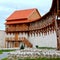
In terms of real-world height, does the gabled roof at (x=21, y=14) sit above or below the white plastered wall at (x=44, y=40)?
above

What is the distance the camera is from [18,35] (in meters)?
74.5

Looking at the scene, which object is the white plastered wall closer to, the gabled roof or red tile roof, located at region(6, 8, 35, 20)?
the gabled roof

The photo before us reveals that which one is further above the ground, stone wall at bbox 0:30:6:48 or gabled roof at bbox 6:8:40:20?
gabled roof at bbox 6:8:40:20

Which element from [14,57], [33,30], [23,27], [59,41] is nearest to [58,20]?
[59,41]

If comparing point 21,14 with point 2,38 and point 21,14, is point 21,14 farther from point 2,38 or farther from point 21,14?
point 2,38

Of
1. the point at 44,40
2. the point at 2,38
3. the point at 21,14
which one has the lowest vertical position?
the point at 44,40

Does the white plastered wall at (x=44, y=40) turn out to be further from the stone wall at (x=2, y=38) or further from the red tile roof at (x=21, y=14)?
the stone wall at (x=2, y=38)

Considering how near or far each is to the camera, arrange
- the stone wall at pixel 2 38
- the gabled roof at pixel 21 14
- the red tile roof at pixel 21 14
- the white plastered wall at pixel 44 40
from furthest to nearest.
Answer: the stone wall at pixel 2 38, the red tile roof at pixel 21 14, the gabled roof at pixel 21 14, the white plastered wall at pixel 44 40

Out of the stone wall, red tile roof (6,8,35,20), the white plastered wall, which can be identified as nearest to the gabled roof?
red tile roof (6,8,35,20)

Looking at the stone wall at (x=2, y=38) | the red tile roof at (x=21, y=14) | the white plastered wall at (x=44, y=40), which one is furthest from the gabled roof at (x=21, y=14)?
the white plastered wall at (x=44, y=40)

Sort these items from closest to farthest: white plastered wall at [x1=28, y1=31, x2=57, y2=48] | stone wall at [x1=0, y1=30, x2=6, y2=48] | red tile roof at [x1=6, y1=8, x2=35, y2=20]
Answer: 1. white plastered wall at [x1=28, y1=31, x2=57, y2=48]
2. red tile roof at [x1=6, y1=8, x2=35, y2=20]
3. stone wall at [x1=0, y1=30, x2=6, y2=48]

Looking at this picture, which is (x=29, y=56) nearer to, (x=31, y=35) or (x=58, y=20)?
(x=58, y=20)

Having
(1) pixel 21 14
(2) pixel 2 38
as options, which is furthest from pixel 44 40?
(2) pixel 2 38

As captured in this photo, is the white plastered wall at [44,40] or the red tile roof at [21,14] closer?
the white plastered wall at [44,40]
